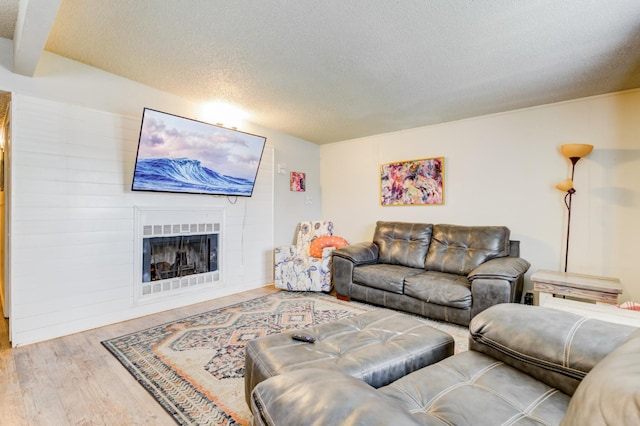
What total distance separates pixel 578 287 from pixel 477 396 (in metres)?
2.19

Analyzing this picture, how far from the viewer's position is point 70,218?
2.63m

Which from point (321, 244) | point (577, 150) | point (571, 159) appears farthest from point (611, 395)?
point (321, 244)

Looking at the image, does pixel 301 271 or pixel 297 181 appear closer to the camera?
pixel 301 271

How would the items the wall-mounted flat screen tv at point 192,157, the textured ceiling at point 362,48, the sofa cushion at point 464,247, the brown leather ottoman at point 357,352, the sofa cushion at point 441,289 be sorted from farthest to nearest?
the sofa cushion at point 464,247 → the wall-mounted flat screen tv at point 192,157 → the sofa cushion at point 441,289 → the textured ceiling at point 362,48 → the brown leather ottoman at point 357,352

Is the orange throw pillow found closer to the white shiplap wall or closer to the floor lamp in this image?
the white shiplap wall

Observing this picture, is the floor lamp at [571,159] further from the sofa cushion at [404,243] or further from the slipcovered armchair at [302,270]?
the slipcovered armchair at [302,270]

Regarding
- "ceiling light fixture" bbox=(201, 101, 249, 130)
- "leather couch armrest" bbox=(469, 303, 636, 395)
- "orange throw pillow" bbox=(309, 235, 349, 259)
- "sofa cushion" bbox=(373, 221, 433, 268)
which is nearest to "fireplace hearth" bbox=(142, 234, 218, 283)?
"orange throw pillow" bbox=(309, 235, 349, 259)

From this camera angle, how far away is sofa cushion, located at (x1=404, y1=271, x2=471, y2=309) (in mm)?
2746

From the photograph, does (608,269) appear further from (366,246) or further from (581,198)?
(366,246)

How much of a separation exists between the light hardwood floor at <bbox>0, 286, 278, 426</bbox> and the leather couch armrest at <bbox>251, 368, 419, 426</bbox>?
1.12 metres

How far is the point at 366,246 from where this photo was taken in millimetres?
3902

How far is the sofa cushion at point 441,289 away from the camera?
275 cm

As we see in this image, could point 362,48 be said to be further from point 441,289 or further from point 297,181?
point 297,181

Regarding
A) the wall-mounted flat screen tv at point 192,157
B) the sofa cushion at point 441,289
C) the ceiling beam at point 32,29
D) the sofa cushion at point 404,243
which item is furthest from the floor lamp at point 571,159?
the ceiling beam at point 32,29
